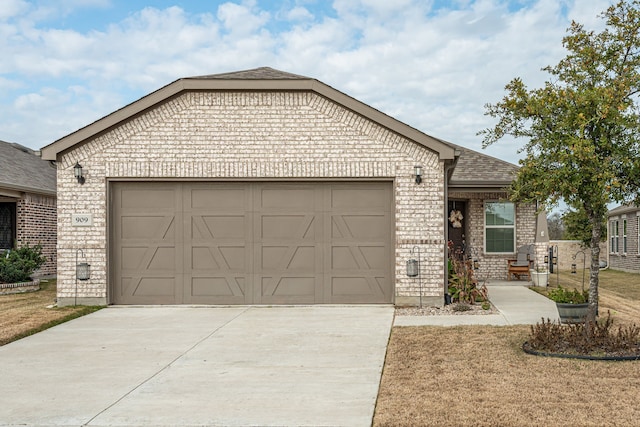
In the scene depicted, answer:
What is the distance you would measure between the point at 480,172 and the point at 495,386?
13.6 meters

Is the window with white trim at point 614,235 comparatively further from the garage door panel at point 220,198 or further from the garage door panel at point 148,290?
the garage door panel at point 148,290

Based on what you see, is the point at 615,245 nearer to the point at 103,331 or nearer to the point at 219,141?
the point at 219,141

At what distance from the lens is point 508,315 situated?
12.9 metres

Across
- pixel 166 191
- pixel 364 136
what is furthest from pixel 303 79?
pixel 166 191

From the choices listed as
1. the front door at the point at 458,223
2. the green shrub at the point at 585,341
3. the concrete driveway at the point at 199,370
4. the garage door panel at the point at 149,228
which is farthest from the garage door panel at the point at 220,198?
the front door at the point at 458,223

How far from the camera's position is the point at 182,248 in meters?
Result: 14.6

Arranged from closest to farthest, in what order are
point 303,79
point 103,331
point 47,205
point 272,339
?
1. point 272,339
2. point 103,331
3. point 303,79
4. point 47,205

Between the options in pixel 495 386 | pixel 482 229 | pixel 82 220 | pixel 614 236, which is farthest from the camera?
pixel 614 236

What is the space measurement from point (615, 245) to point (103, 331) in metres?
28.3

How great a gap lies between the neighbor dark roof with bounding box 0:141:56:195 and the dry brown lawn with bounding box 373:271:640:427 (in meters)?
13.0

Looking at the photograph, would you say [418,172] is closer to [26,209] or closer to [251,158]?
[251,158]

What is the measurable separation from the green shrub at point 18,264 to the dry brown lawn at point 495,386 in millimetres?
12426

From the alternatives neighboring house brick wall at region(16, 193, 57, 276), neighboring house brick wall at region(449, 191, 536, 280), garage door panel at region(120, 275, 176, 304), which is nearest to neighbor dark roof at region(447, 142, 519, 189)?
neighboring house brick wall at region(449, 191, 536, 280)

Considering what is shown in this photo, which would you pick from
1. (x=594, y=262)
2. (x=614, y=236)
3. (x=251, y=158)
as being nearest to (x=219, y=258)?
(x=251, y=158)
